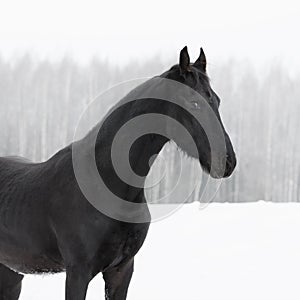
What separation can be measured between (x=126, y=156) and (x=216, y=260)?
407 centimetres

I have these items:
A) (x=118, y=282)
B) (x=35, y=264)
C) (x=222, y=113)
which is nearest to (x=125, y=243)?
(x=118, y=282)

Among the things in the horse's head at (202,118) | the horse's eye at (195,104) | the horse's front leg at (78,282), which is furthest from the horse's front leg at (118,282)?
the horse's eye at (195,104)

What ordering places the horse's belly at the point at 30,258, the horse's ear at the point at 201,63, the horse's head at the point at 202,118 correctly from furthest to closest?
the horse's belly at the point at 30,258 < the horse's ear at the point at 201,63 < the horse's head at the point at 202,118

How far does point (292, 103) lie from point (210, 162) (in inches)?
1019

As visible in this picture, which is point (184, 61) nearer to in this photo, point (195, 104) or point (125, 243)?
point (195, 104)

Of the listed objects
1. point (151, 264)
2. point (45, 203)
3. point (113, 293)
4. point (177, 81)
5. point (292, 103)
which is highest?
point (292, 103)

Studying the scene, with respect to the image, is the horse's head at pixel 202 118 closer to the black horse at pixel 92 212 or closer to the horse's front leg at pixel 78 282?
the black horse at pixel 92 212

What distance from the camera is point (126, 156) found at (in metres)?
3.16

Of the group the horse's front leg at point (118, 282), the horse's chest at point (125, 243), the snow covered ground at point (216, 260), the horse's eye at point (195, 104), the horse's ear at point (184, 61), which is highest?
the horse's ear at point (184, 61)

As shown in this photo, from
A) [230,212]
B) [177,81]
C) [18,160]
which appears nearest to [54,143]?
[230,212]

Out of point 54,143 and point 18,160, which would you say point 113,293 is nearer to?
point 18,160

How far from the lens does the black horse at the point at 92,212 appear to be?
9.62 feet

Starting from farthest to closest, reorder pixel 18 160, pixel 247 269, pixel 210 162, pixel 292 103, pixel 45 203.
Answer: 1. pixel 292 103
2. pixel 247 269
3. pixel 18 160
4. pixel 45 203
5. pixel 210 162

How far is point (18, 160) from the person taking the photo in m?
4.27
